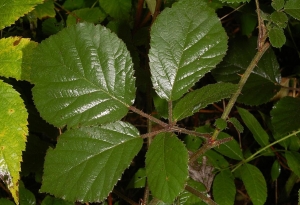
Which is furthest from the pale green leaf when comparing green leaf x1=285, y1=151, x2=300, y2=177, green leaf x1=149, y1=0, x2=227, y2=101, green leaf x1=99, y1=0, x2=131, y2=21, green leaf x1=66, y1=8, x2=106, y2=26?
green leaf x1=285, y1=151, x2=300, y2=177

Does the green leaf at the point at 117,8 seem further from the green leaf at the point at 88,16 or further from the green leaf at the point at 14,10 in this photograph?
the green leaf at the point at 14,10

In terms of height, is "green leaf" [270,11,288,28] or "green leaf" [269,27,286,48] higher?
"green leaf" [270,11,288,28]

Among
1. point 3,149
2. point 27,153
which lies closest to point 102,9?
point 27,153

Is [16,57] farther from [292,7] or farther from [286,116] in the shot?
[286,116]

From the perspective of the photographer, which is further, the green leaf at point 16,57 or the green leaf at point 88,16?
the green leaf at point 88,16

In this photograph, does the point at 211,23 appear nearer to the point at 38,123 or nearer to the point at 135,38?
the point at 135,38

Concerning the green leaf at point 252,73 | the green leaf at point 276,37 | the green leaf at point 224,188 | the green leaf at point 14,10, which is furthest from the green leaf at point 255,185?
the green leaf at point 14,10

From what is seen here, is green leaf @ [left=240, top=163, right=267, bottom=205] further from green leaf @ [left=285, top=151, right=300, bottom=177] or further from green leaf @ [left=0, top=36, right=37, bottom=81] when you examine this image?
green leaf @ [left=0, top=36, right=37, bottom=81]
